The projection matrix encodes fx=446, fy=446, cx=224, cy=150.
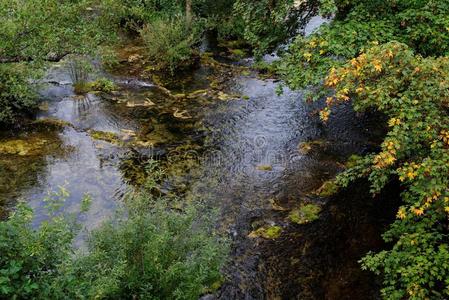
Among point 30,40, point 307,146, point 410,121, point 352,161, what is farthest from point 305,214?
point 30,40

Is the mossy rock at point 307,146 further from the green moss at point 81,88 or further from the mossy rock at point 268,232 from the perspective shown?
the green moss at point 81,88

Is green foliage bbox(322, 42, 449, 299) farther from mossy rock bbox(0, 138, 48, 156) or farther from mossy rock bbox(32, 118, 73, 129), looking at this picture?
mossy rock bbox(32, 118, 73, 129)

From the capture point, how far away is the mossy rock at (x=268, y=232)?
10148 mm

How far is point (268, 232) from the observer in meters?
10.3

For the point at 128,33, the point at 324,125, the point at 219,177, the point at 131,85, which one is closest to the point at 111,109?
the point at 131,85

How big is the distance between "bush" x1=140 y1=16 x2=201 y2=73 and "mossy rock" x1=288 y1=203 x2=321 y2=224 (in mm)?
9682

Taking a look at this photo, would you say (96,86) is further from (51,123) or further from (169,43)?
(169,43)

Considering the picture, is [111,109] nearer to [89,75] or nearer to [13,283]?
[89,75]

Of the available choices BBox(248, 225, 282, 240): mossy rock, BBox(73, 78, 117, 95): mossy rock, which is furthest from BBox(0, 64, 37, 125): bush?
BBox(248, 225, 282, 240): mossy rock

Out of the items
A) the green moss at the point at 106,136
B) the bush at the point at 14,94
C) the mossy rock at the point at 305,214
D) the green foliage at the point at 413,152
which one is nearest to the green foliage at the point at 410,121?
the green foliage at the point at 413,152

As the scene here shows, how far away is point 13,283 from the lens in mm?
4664

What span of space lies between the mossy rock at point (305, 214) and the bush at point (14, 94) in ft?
28.7

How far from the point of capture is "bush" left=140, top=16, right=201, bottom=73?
1839 cm

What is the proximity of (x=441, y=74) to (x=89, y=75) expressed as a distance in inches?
512
